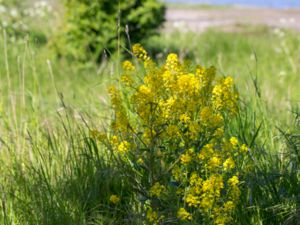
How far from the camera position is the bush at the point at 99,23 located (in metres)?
8.23

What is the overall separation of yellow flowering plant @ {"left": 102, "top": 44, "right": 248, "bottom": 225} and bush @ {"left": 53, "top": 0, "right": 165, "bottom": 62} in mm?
5542

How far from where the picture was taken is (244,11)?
1898 centimetres

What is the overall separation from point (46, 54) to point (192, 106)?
6.49 m

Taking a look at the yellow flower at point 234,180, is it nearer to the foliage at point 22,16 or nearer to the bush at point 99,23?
the bush at point 99,23

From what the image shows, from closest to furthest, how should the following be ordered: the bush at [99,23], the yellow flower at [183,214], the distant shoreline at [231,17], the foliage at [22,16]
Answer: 1. the yellow flower at [183,214]
2. the bush at [99,23]
3. the foliage at [22,16]
4. the distant shoreline at [231,17]

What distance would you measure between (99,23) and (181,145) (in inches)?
227

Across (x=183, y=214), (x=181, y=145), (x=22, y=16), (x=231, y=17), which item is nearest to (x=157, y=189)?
(x=183, y=214)

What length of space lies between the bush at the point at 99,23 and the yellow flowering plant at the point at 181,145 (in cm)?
554

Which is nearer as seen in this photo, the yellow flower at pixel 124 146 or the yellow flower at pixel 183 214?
the yellow flower at pixel 183 214

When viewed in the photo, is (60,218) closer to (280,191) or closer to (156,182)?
(156,182)

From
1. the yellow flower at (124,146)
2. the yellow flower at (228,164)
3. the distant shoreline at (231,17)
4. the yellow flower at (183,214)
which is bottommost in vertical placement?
the yellow flower at (183,214)

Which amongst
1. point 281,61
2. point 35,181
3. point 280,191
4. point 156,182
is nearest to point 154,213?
point 156,182

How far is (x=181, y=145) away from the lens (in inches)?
106

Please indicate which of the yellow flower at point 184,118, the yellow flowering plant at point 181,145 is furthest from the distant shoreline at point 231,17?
the yellow flower at point 184,118
